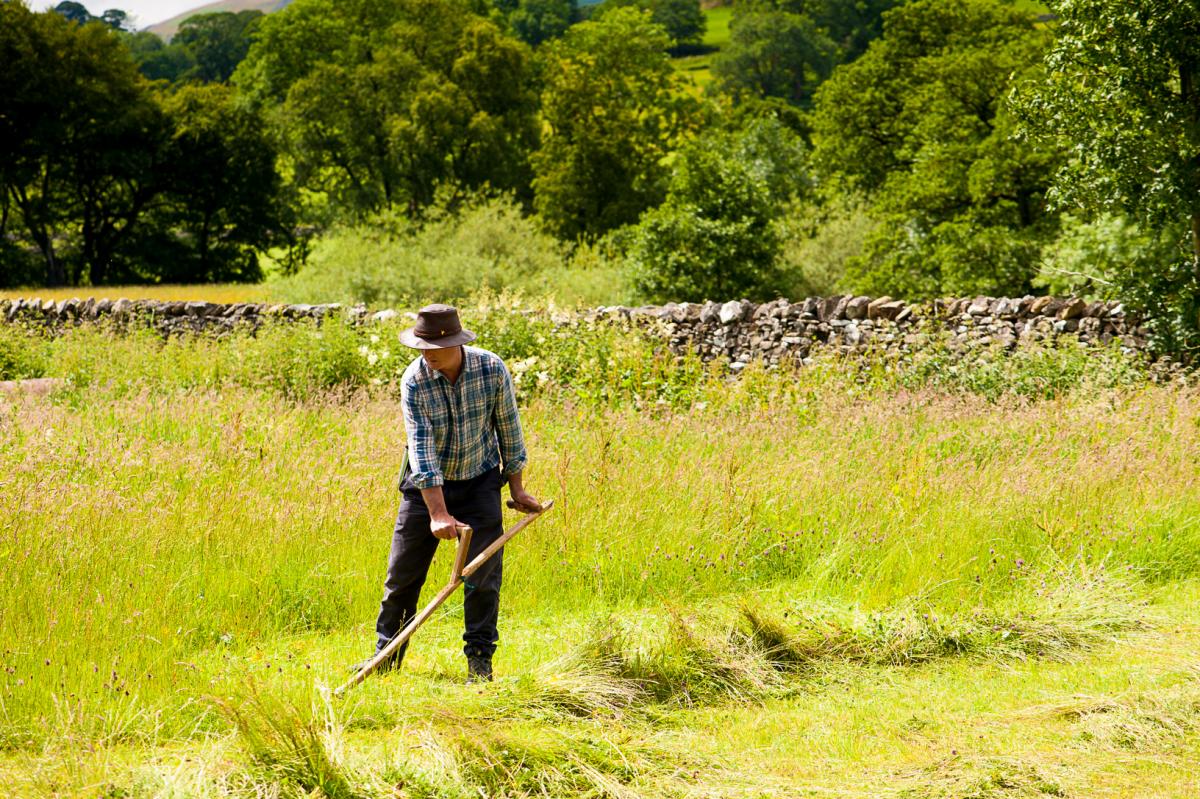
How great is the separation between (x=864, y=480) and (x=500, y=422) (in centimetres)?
321

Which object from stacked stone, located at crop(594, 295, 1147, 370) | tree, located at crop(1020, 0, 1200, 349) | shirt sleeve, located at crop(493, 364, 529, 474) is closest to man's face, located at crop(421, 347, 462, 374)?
shirt sleeve, located at crop(493, 364, 529, 474)

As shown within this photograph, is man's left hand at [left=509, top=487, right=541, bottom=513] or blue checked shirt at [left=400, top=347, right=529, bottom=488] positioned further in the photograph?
man's left hand at [left=509, top=487, right=541, bottom=513]

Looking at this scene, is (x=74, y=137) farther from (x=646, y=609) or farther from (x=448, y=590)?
(x=448, y=590)

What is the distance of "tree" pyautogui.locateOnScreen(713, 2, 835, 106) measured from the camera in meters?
58.4

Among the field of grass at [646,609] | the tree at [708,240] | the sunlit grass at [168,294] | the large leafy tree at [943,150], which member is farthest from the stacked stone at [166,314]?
the large leafy tree at [943,150]

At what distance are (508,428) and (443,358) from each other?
461mm

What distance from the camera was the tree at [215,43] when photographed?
67250mm

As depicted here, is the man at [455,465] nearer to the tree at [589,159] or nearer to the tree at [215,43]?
the tree at [589,159]

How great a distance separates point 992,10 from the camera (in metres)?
23.0

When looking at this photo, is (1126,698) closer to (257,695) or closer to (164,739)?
(257,695)

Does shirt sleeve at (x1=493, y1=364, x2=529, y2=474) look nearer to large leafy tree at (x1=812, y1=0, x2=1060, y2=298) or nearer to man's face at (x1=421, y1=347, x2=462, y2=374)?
man's face at (x1=421, y1=347, x2=462, y2=374)

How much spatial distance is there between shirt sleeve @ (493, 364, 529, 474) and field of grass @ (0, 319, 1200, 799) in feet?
2.88

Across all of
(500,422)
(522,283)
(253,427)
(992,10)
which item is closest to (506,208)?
(522,283)

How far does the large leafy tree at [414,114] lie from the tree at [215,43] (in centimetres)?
→ 3286
